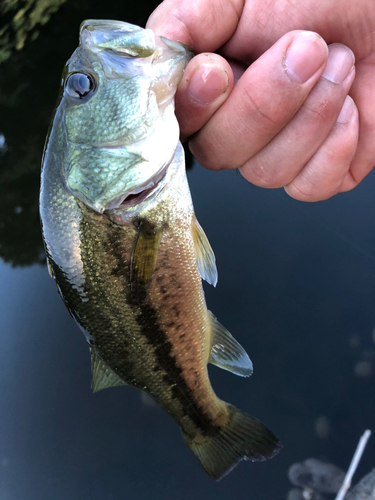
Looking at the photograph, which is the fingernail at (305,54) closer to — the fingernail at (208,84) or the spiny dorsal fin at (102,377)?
the fingernail at (208,84)

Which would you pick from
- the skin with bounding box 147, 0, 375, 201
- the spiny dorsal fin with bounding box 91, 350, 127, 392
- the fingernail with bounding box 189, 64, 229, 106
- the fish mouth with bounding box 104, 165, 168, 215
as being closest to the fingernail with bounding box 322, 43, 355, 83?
the skin with bounding box 147, 0, 375, 201

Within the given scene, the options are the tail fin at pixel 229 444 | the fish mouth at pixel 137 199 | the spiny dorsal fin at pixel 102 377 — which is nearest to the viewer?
the fish mouth at pixel 137 199

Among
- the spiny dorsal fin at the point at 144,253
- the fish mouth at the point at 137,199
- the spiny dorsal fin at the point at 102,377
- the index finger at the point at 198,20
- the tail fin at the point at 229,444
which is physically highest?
the index finger at the point at 198,20

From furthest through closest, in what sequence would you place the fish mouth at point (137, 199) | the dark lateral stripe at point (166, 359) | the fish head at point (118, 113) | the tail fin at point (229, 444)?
1. the tail fin at point (229, 444)
2. the dark lateral stripe at point (166, 359)
3. the fish mouth at point (137, 199)
4. the fish head at point (118, 113)

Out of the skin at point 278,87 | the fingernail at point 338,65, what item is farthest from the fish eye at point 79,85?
the fingernail at point 338,65

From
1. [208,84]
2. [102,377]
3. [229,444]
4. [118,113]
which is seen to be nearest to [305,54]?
[208,84]

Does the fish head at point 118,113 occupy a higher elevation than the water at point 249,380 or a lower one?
higher

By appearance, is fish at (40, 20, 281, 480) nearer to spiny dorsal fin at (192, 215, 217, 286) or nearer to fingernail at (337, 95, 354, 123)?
spiny dorsal fin at (192, 215, 217, 286)
